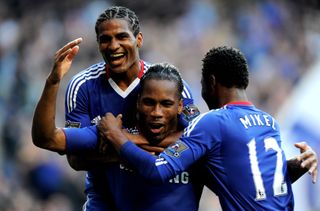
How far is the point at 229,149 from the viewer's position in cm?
445

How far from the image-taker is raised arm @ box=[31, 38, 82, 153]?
4355 mm

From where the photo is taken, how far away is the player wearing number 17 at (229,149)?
4.36m

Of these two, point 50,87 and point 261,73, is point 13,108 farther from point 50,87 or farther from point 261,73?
point 50,87

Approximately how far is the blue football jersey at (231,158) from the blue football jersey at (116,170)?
0.76 feet

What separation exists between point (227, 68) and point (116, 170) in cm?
96

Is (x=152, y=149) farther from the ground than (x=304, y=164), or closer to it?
farther from the ground

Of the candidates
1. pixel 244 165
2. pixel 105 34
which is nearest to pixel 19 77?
pixel 105 34

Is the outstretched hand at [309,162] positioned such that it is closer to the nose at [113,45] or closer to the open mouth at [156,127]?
the open mouth at [156,127]

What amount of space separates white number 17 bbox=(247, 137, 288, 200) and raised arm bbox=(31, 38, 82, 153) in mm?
1125

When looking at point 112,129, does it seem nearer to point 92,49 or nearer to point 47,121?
point 47,121

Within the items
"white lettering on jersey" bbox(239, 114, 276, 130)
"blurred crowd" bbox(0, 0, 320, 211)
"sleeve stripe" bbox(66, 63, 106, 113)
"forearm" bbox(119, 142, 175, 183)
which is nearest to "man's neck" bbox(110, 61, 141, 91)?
"sleeve stripe" bbox(66, 63, 106, 113)

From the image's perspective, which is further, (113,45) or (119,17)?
(119,17)

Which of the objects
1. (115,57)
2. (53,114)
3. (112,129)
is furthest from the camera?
(115,57)

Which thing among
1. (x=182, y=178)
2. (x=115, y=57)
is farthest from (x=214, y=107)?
(x=115, y=57)
